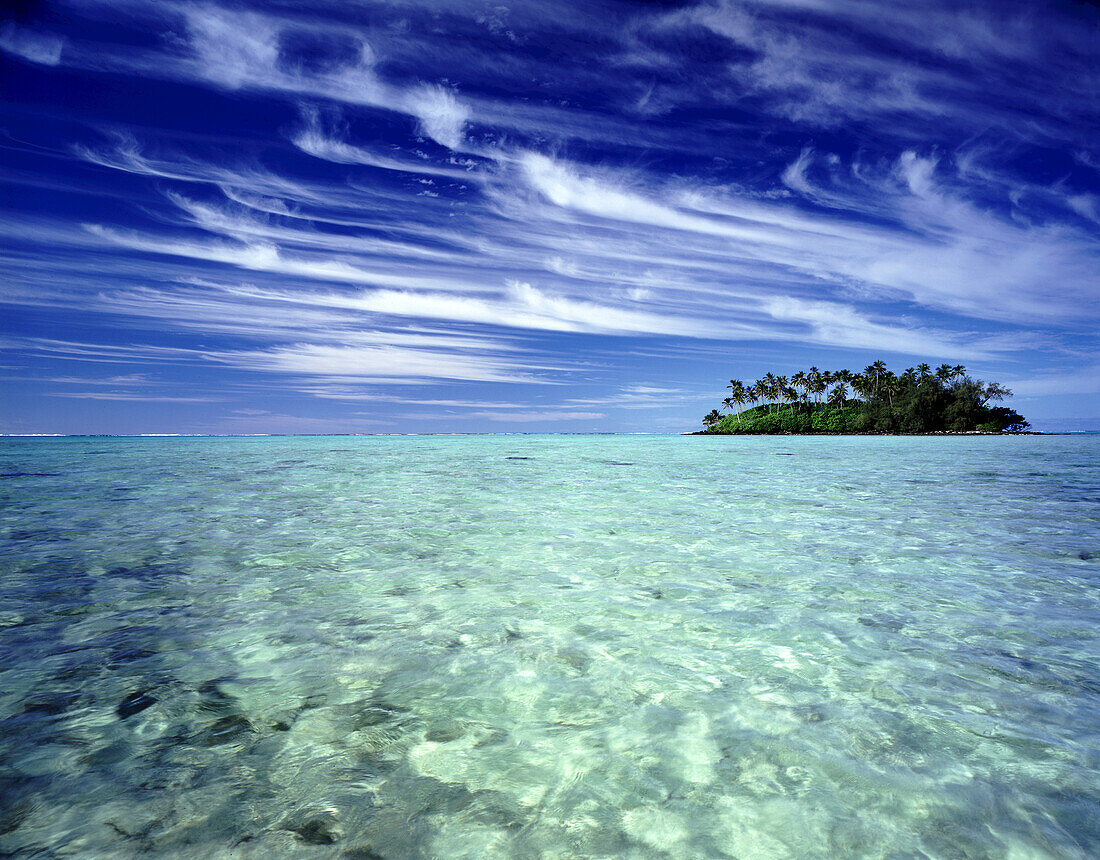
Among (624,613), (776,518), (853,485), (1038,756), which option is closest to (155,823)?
(624,613)

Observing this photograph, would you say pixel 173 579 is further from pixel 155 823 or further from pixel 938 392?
pixel 938 392

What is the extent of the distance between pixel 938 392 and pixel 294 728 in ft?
482

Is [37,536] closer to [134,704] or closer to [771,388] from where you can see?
[134,704]

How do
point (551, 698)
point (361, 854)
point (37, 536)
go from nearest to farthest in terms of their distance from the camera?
point (361, 854)
point (551, 698)
point (37, 536)

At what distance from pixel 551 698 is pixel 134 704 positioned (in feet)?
9.77

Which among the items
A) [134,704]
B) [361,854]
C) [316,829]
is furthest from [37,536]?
[361,854]

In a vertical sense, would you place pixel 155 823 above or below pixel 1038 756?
below

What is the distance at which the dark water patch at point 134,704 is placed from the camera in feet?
12.4

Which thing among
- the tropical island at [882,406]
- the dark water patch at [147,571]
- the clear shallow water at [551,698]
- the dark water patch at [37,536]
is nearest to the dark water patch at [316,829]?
the clear shallow water at [551,698]

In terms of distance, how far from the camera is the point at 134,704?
12.7 feet

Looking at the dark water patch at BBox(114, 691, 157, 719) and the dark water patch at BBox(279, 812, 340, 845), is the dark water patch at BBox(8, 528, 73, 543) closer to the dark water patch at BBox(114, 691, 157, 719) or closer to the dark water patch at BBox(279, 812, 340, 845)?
the dark water patch at BBox(114, 691, 157, 719)

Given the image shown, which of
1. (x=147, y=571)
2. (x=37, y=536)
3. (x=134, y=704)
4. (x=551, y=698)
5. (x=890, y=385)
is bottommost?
(x=37, y=536)

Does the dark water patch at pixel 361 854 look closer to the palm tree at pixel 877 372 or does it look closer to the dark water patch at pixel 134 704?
the dark water patch at pixel 134 704

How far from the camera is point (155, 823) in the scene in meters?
2.69
